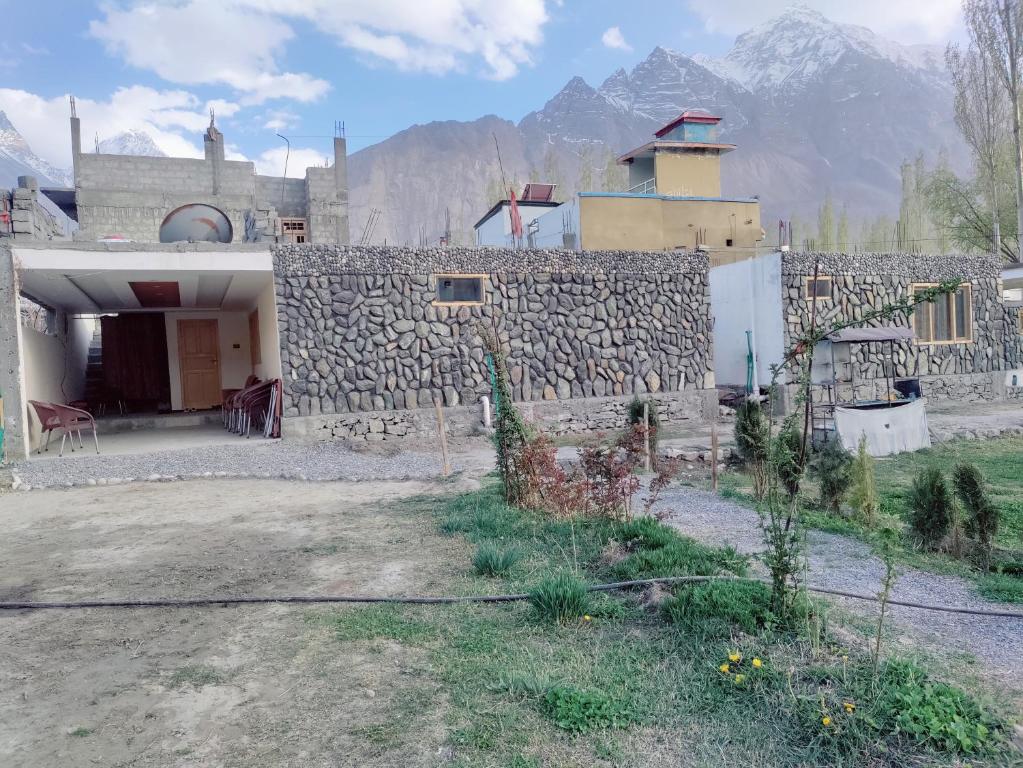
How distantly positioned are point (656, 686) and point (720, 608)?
2.32ft

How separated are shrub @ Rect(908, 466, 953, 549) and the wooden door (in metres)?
15.8

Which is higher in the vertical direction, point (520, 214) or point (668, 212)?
point (520, 214)

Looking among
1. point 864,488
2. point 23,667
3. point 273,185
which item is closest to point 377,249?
point 864,488

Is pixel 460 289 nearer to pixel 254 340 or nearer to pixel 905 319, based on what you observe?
pixel 254 340

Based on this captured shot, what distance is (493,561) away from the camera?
4598 millimetres

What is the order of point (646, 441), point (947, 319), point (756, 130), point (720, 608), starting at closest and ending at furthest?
1. point (720, 608)
2. point (646, 441)
3. point (947, 319)
4. point (756, 130)

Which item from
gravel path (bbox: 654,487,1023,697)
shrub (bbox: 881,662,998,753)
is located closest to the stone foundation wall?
gravel path (bbox: 654,487,1023,697)

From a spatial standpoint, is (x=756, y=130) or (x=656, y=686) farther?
(x=756, y=130)

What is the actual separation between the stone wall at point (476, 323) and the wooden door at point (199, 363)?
613 centimetres

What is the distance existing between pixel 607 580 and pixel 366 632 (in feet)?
5.24

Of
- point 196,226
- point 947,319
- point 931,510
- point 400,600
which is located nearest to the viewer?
point 400,600

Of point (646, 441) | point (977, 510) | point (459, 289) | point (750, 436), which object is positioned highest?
point (459, 289)

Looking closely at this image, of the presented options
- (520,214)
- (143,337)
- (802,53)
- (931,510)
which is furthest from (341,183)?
(802,53)

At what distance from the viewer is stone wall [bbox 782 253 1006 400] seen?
52.9ft
